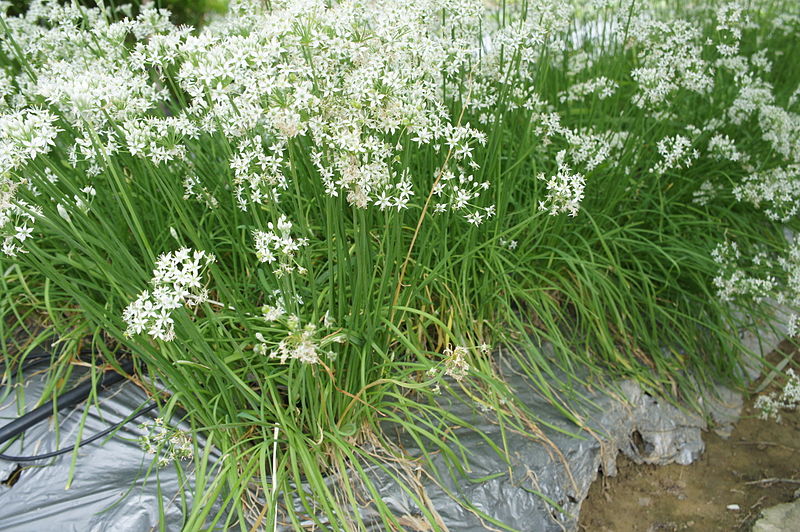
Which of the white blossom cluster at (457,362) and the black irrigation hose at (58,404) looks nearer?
the white blossom cluster at (457,362)

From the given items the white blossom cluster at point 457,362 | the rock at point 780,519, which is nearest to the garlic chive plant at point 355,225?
the white blossom cluster at point 457,362

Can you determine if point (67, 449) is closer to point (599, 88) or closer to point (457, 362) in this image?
point (457, 362)

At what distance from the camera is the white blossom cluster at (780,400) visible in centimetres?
313

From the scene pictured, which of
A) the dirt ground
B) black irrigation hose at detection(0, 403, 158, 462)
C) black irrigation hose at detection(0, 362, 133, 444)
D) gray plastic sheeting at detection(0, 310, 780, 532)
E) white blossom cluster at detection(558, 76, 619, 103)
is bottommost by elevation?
the dirt ground

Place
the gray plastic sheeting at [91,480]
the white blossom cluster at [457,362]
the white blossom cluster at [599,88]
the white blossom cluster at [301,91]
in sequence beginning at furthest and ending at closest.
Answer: the white blossom cluster at [599,88] < the gray plastic sheeting at [91,480] < the white blossom cluster at [457,362] < the white blossom cluster at [301,91]

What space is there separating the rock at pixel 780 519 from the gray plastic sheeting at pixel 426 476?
1.83ft

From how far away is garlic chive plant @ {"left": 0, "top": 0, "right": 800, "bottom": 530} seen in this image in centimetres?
194

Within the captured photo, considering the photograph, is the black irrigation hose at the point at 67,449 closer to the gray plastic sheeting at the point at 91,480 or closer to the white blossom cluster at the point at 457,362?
the gray plastic sheeting at the point at 91,480

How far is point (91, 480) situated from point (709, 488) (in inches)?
111

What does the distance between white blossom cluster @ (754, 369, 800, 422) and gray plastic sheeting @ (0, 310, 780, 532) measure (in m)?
0.65

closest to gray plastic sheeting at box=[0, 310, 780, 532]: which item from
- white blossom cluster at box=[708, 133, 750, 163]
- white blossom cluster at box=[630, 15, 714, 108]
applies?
white blossom cluster at box=[708, 133, 750, 163]

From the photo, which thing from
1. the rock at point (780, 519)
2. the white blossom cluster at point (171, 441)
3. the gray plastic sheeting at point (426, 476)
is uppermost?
the white blossom cluster at point (171, 441)

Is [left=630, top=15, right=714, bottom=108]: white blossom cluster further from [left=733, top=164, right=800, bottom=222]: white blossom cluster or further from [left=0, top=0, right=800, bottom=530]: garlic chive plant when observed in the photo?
[left=733, top=164, right=800, bottom=222]: white blossom cluster

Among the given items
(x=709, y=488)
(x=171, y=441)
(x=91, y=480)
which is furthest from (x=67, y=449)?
(x=709, y=488)
